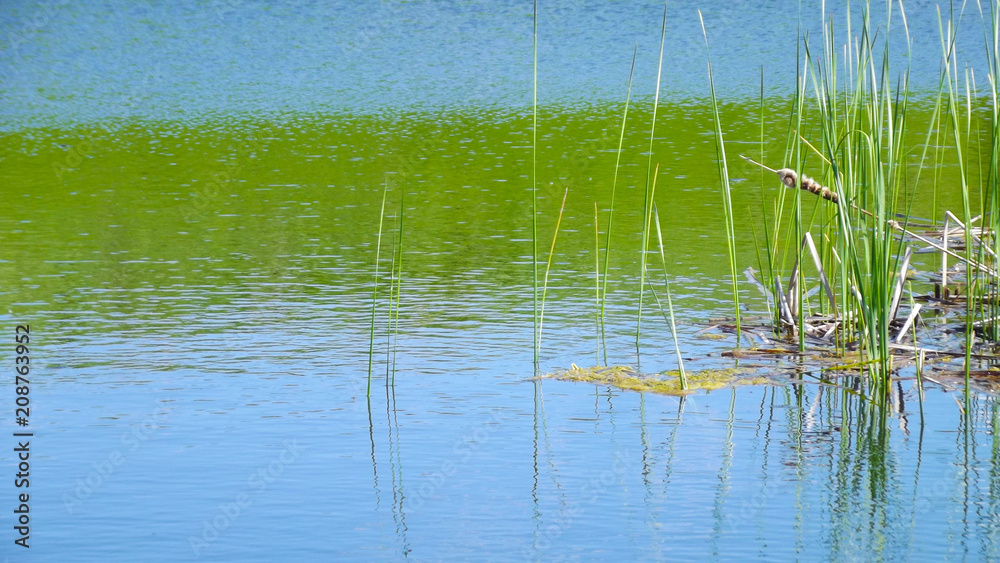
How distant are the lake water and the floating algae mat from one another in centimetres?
8

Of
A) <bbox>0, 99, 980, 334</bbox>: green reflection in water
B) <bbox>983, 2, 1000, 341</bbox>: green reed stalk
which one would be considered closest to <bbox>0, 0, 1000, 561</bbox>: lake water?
<bbox>0, 99, 980, 334</bbox>: green reflection in water

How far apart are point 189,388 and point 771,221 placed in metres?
6.23

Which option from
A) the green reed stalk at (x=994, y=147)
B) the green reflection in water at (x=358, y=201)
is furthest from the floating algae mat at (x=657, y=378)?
the green reed stalk at (x=994, y=147)

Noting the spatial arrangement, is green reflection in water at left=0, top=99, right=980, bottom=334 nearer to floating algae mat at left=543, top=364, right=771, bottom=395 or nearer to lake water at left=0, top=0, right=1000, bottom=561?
lake water at left=0, top=0, right=1000, bottom=561

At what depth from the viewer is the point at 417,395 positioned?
193 inches

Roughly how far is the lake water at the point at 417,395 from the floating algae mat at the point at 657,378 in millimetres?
78

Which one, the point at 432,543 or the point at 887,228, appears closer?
the point at 432,543

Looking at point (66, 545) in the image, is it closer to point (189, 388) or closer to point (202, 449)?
point (202, 449)

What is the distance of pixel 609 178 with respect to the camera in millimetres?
13391

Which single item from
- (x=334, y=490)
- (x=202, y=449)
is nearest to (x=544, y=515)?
(x=334, y=490)

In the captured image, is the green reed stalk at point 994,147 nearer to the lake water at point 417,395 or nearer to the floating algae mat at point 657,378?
the lake water at point 417,395

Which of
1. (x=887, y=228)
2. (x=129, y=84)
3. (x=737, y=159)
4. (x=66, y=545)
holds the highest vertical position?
(x=129, y=84)

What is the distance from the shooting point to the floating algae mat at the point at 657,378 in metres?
4.96

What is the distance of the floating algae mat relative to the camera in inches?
195
